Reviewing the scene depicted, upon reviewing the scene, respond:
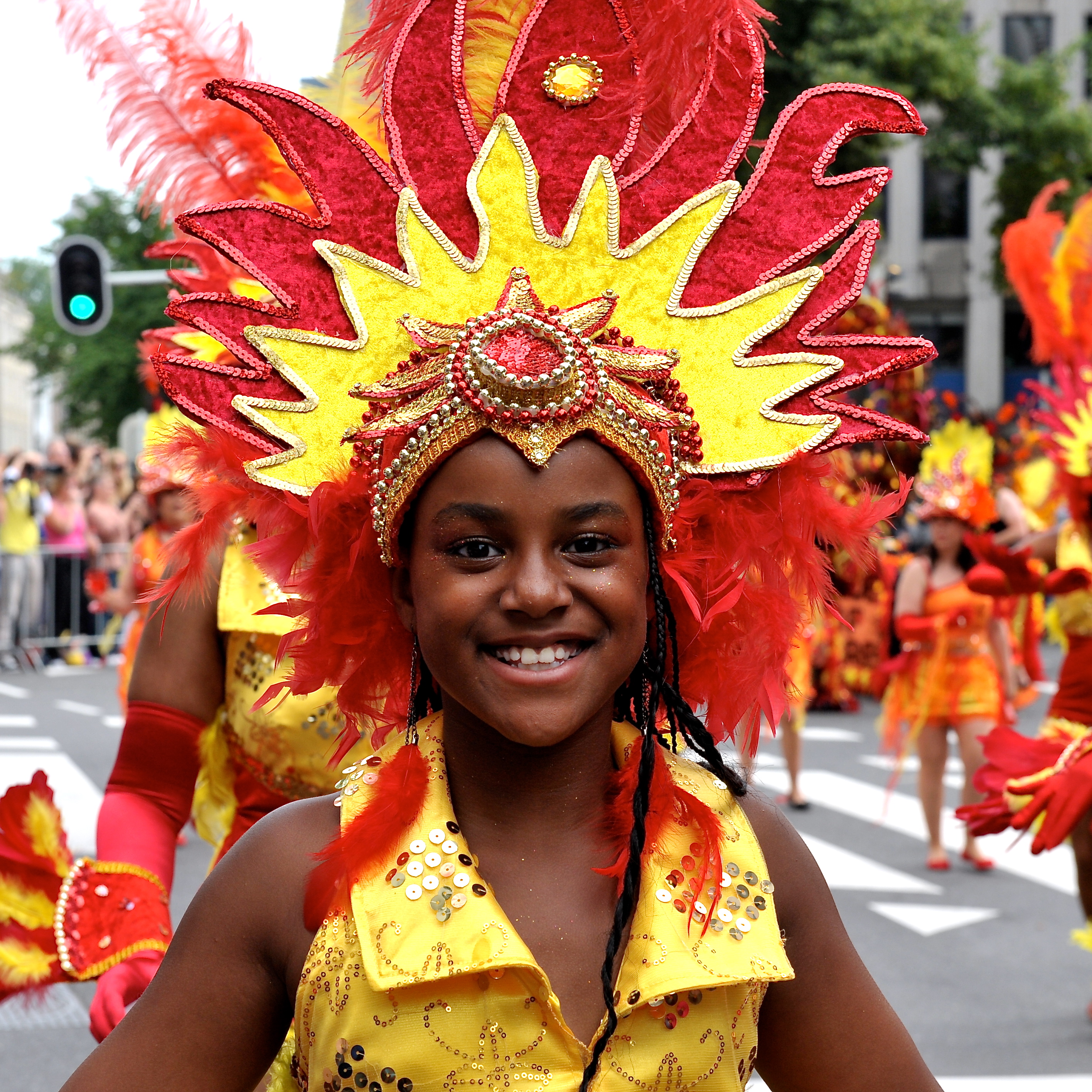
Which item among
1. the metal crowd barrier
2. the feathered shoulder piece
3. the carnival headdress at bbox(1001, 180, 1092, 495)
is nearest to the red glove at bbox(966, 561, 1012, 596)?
the carnival headdress at bbox(1001, 180, 1092, 495)

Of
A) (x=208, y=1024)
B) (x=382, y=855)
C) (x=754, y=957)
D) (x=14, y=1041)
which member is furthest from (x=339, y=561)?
(x=14, y=1041)

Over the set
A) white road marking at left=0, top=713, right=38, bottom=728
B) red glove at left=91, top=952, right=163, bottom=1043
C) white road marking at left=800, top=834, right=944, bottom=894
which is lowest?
white road marking at left=0, top=713, right=38, bottom=728

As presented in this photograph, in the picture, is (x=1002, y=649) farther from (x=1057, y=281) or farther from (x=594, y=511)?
(x=594, y=511)

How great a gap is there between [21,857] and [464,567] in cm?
102

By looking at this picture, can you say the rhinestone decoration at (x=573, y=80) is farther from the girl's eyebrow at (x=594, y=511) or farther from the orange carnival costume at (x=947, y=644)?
the orange carnival costume at (x=947, y=644)

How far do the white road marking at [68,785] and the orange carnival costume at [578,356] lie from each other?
17.4ft

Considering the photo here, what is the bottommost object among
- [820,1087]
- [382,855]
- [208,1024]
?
[820,1087]

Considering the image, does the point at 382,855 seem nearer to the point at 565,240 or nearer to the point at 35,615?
the point at 565,240

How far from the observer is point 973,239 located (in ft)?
117

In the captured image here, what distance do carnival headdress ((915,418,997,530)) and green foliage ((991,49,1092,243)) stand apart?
2080 centimetres

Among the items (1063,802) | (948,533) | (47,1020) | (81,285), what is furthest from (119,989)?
(81,285)

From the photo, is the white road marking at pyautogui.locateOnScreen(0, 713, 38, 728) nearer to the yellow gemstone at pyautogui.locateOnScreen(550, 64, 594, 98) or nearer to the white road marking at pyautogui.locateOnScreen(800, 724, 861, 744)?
the white road marking at pyautogui.locateOnScreen(800, 724, 861, 744)

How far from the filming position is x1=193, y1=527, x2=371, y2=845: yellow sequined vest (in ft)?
8.20

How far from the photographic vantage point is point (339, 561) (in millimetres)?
1902
